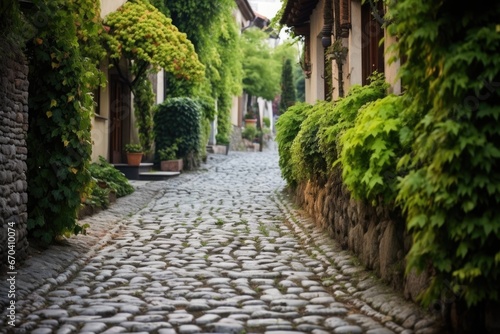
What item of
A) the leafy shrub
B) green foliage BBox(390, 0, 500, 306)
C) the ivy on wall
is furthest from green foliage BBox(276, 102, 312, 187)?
green foliage BBox(390, 0, 500, 306)

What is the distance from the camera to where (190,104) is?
21172mm

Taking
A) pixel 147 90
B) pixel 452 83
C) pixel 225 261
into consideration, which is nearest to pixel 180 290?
pixel 225 261

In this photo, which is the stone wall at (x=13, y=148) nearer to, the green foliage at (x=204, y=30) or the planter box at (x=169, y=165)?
the planter box at (x=169, y=165)

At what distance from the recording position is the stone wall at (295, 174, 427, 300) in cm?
656

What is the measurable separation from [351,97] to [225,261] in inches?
96.8

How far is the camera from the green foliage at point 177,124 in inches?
823

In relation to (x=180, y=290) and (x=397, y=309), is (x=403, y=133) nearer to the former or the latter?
(x=397, y=309)

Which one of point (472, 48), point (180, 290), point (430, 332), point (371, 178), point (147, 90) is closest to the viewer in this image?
point (472, 48)

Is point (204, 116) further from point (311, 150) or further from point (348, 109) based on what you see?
point (348, 109)

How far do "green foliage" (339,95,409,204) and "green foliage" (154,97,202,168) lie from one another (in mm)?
14123

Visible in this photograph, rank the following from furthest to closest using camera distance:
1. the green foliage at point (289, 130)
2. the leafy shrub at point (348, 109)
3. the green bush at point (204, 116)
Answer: the green bush at point (204, 116) < the green foliage at point (289, 130) < the leafy shrub at point (348, 109)

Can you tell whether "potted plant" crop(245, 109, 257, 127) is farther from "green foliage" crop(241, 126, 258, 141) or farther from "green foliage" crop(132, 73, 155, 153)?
"green foliage" crop(132, 73, 155, 153)

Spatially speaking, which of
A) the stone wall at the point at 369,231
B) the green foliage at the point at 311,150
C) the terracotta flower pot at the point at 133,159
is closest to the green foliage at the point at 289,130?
the green foliage at the point at 311,150

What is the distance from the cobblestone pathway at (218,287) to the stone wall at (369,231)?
14cm
